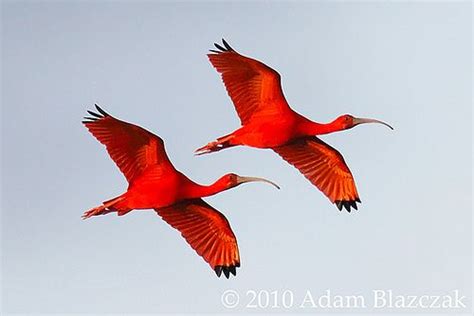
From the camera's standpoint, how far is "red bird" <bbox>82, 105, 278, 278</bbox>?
824 cm

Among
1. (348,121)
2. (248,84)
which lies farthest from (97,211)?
(348,121)

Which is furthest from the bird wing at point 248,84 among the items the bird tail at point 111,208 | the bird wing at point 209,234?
the bird tail at point 111,208

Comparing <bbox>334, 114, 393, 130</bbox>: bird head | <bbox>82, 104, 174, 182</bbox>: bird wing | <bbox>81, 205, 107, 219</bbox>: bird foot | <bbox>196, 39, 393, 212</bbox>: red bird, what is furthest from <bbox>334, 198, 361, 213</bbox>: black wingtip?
<bbox>81, 205, 107, 219</bbox>: bird foot

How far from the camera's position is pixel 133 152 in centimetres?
827

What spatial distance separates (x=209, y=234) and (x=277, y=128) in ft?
2.10

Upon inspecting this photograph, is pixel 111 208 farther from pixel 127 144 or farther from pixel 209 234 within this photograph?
pixel 209 234

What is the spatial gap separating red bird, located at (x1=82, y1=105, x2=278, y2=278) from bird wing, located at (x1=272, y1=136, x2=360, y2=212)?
10.0 inches

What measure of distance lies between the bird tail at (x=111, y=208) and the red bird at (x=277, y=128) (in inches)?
18.7

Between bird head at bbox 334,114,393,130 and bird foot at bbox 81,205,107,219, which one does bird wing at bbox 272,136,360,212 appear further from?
bird foot at bbox 81,205,107,219

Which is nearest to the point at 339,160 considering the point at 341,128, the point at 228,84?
the point at 341,128

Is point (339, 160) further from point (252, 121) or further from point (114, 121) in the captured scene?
point (114, 121)

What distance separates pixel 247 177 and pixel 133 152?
0.59m

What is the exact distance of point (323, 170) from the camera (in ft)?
27.6

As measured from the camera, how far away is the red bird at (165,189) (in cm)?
824
